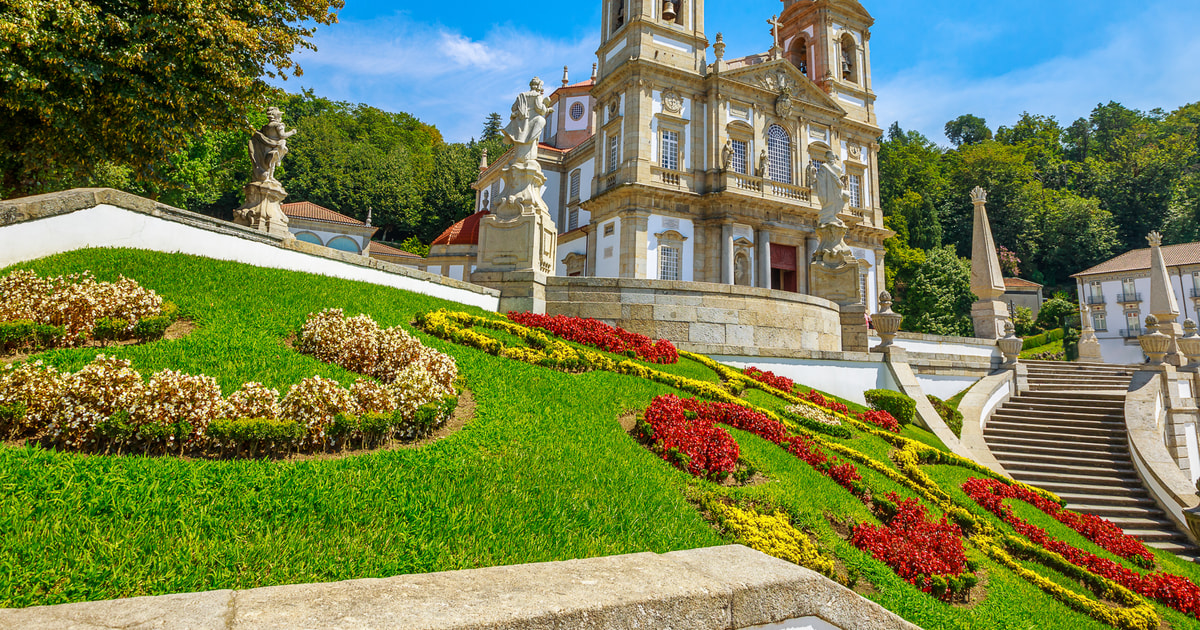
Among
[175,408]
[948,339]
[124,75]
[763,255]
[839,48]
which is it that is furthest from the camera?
[839,48]

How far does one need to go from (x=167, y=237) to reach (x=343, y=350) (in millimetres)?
5017

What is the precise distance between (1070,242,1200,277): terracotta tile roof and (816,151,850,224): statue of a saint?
41.9m

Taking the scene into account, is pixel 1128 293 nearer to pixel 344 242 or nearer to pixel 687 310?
pixel 687 310

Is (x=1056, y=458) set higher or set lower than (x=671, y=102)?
lower

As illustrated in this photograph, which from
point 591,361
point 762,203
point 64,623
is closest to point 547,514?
point 64,623

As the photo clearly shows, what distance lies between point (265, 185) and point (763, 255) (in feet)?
74.0

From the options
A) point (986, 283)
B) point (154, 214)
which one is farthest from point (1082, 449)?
point (154, 214)

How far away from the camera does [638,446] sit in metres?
6.66

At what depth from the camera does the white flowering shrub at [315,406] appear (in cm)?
509

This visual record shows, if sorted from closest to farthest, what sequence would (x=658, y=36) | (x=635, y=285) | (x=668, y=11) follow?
(x=635, y=285), (x=658, y=36), (x=668, y=11)

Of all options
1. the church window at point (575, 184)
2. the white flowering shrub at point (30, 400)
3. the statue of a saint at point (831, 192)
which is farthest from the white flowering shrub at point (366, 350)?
the church window at point (575, 184)

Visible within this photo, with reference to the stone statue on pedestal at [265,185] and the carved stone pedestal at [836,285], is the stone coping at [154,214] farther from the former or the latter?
the carved stone pedestal at [836,285]

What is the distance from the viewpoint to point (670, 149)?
99.6ft

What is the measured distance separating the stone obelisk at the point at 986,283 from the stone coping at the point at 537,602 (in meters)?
22.4
